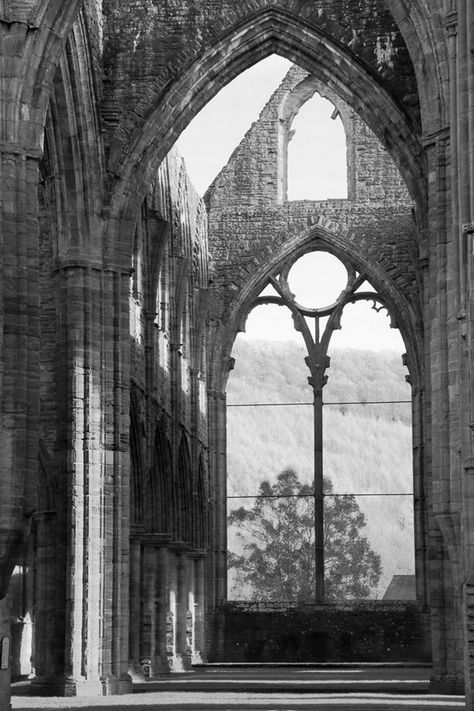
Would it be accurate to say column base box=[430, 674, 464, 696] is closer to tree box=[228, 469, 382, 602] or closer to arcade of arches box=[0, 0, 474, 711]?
arcade of arches box=[0, 0, 474, 711]

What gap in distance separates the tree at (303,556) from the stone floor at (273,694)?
23.1 meters

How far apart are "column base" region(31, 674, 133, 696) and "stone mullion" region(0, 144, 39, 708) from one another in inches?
195

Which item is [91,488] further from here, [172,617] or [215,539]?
[215,539]

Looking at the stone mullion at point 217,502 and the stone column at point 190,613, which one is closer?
the stone column at point 190,613

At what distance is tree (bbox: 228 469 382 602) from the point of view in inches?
Result: 2072

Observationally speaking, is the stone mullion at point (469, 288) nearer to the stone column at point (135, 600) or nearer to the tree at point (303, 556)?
the stone column at point (135, 600)

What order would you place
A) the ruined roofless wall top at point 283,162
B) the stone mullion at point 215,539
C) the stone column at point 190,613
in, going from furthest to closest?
the ruined roofless wall top at point 283,162 → the stone mullion at point 215,539 → the stone column at point 190,613

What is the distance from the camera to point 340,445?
70062 millimetres

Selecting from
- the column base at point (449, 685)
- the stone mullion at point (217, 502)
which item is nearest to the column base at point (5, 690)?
the column base at point (449, 685)

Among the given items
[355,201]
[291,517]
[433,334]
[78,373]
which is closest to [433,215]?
[433,334]

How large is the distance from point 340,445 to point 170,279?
4056cm

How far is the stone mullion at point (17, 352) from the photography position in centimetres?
1664

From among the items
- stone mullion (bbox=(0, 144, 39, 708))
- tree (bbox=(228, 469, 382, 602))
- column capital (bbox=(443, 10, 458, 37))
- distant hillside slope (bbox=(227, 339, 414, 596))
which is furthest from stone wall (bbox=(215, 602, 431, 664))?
distant hillside slope (bbox=(227, 339, 414, 596))

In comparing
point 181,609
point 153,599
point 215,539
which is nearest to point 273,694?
point 153,599
